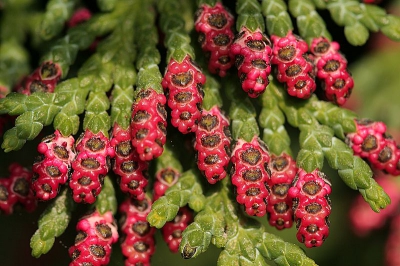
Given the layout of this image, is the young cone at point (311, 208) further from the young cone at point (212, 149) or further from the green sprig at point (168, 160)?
the green sprig at point (168, 160)

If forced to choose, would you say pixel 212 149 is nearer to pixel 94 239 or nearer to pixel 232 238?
pixel 232 238

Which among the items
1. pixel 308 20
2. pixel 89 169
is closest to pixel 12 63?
pixel 89 169

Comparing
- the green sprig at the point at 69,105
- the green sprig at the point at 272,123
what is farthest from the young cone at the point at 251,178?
the green sprig at the point at 69,105

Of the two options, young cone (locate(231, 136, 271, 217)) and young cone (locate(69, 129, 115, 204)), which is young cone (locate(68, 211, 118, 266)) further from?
young cone (locate(231, 136, 271, 217))

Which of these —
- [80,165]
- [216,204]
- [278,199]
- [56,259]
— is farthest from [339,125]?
[56,259]

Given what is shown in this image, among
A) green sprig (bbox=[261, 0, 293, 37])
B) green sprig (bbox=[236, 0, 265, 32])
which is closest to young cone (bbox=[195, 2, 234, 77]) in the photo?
green sprig (bbox=[236, 0, 265, 32])
